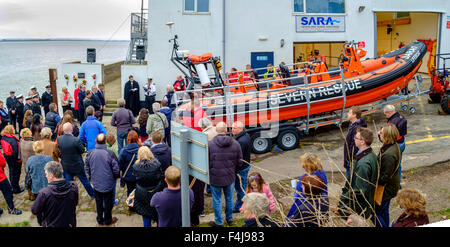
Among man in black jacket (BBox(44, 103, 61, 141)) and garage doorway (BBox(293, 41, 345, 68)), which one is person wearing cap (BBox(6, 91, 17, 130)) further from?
garage doorway (BBox(293, 41, 345, 68))

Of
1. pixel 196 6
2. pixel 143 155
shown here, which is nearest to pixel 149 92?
pixel 196 6

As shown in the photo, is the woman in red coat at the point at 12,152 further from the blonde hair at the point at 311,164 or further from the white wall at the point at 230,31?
the white wall at the point at 230,31

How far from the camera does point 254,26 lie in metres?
14.8

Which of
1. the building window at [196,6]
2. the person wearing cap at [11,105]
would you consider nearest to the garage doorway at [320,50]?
the building window at [196,6]

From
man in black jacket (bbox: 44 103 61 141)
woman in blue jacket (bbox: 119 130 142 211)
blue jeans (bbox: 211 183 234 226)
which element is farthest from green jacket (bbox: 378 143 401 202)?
man in black jacket (bbox: 44 103 61 141)

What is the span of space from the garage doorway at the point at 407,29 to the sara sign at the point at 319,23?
4.71 m

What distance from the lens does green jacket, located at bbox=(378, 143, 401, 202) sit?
497cm

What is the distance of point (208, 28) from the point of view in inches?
568

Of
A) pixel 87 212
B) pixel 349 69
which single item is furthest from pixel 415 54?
pixel 87 212

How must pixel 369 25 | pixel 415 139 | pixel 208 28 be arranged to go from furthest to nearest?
pixel 369 25
pixel 208 28
pixel 415 139

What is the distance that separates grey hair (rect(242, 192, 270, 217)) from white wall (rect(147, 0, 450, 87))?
1130cm
